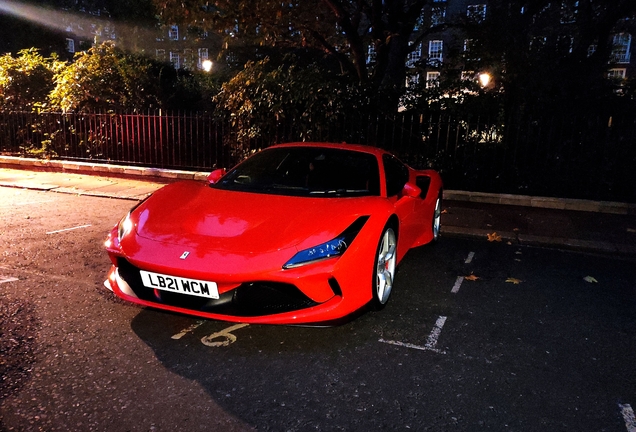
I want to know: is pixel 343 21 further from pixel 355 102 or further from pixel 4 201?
pixel 4 201

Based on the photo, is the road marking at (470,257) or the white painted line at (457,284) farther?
the road marking at (470,257)

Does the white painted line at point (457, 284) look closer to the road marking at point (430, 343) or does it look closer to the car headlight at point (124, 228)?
the road marking at point (430, 343)

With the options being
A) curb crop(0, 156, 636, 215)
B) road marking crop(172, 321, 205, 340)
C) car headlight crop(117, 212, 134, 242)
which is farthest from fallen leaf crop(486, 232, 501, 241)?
car headlight crop(117, 212, 134, 242)

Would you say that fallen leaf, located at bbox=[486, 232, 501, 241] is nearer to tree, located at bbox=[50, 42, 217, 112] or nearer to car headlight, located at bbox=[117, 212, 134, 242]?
car headlight, located at bbox=[117, 212, 134, 242]

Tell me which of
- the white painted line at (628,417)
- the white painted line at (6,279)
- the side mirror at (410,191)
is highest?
the side mirror at (410,191)

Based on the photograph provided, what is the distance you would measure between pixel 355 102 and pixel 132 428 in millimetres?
8244

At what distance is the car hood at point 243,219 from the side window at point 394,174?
60 centimetres

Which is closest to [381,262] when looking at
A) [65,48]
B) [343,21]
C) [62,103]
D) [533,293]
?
→ [533,293]

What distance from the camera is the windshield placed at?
4.34 metres

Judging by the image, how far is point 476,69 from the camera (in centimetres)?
1032

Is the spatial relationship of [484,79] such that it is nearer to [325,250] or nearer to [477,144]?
[477,144]

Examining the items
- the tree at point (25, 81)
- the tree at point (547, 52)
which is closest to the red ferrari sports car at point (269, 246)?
the tree at point (547, 52)

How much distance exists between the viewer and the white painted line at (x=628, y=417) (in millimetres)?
2486

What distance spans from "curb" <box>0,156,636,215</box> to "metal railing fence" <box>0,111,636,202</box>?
51cm
